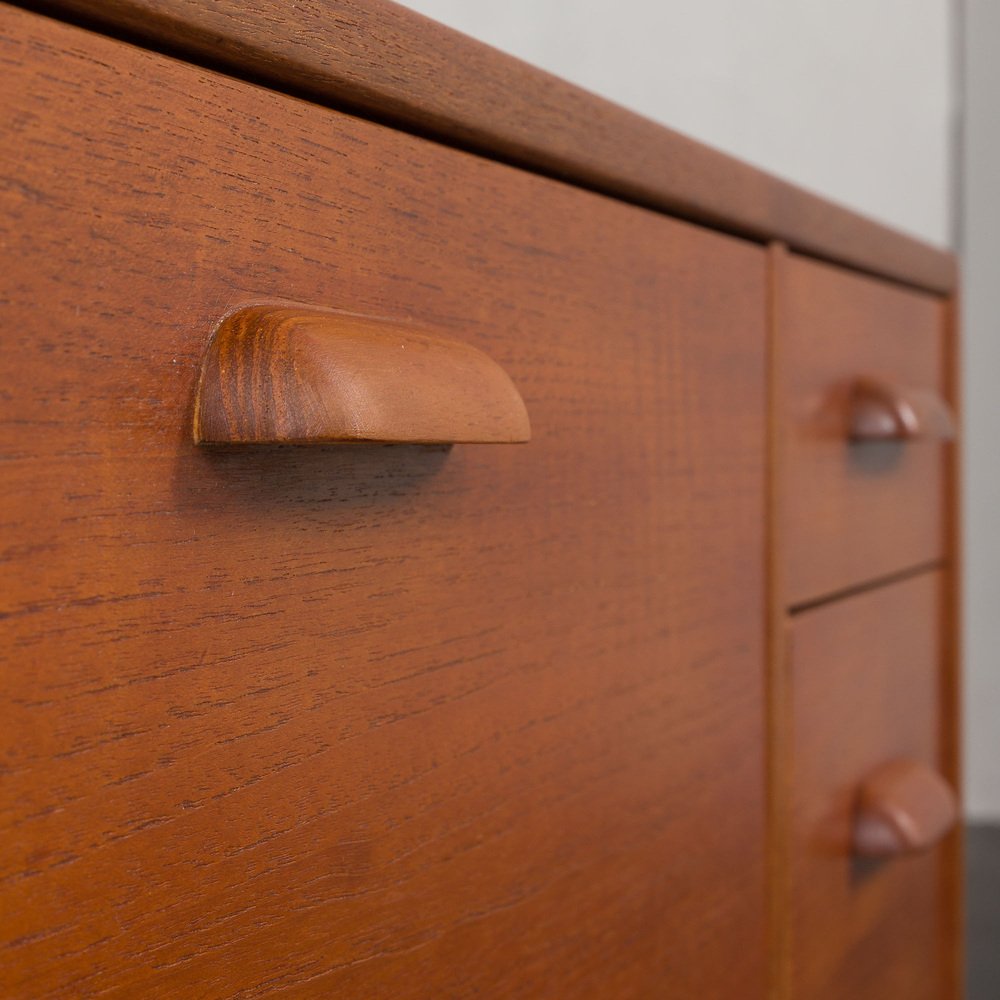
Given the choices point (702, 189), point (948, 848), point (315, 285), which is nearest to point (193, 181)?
point (315, 285)

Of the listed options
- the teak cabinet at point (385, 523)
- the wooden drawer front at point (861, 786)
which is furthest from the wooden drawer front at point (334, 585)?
the wooden drawer front at point (861, 786)

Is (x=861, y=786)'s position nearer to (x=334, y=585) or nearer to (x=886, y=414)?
(x=886, y=414)

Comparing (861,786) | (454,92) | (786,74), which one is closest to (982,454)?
(786,74)

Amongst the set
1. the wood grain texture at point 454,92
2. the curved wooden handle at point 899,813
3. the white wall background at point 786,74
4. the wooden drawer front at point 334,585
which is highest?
the white wall background at point 786,74

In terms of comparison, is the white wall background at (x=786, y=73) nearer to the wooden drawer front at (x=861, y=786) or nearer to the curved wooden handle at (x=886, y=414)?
the curved wooden handle at (x=886, y=414)

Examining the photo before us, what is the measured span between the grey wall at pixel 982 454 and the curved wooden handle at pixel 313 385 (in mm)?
1727

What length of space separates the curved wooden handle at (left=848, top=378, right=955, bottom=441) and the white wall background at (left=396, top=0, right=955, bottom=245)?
17 centimetres

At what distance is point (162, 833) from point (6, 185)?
0.47 feet

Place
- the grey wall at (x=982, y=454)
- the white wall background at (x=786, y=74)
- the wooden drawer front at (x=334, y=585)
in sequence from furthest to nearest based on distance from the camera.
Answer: the grey wall at (x=982, y=454), the white wall background at (x=786, y=74), the wooden drawer front at (x=334, y=585)

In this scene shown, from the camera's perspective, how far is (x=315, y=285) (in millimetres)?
298

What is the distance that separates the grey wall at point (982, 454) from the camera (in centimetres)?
183

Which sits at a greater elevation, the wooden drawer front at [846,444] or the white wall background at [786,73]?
the white wall background at [786,73]

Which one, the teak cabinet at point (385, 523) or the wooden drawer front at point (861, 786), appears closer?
the teak cabinet at point (385, 523)

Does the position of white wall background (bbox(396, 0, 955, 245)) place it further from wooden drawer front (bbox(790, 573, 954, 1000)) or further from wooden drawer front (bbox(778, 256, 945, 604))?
wooden drawer front (bbox(790, 573, 954, 1000))
